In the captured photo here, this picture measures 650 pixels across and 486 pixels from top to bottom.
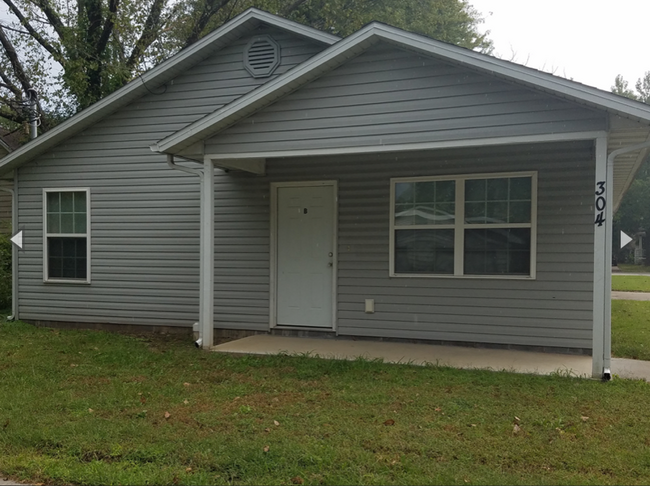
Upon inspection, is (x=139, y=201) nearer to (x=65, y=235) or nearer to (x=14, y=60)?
(x=65, y=235)

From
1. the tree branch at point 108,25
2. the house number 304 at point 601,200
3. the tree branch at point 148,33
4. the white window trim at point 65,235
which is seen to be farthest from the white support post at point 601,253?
the tree branch at point 148,33

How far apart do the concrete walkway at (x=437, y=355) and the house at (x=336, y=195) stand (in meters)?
0.27

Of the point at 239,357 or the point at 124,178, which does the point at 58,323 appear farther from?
the point at 239,357

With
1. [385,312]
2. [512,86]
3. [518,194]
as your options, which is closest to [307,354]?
[385,312]

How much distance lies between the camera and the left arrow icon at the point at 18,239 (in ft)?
30.7

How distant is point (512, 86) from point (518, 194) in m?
1.80

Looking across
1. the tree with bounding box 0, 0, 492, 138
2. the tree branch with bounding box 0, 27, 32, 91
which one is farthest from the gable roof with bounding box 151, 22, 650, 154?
the tree branch with bounding box 0, 27, 32, 91

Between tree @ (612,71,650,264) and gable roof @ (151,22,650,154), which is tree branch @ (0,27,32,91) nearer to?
gable roof @ (151,22,650,154)

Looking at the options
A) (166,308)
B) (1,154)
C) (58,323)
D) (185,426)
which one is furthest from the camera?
(1,154)

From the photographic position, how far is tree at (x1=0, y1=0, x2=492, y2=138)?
1407 cm

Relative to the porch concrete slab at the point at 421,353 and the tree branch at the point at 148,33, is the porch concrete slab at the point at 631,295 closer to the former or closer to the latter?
the porch concrete slab at the point at 421,353

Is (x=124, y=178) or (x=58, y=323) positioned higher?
(x=124, y=178)

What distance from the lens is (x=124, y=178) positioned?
29.3 feet

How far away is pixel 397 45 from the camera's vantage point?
5.98m
